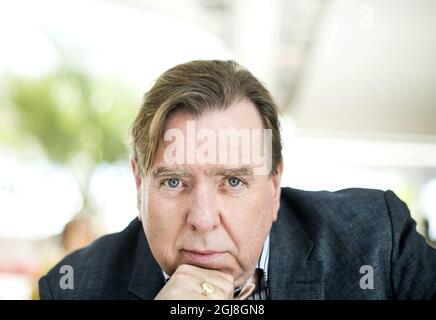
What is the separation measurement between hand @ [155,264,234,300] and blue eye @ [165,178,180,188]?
16 cm

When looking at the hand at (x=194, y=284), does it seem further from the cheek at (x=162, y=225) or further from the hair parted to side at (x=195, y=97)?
the hair parted to side at (x=195, y=97)

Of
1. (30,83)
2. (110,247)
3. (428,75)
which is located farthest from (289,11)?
(30,83)

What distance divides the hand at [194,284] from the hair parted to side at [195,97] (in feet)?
0.78

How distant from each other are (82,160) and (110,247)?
4.38 metres

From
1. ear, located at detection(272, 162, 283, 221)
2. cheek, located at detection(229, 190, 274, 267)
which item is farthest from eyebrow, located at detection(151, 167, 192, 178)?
ear, located at detection(272, 162, 283, 221)

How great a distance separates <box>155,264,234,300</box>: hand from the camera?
2.90 ft

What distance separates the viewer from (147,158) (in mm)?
1013

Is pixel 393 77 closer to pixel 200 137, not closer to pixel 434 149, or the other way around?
pixel 434 149

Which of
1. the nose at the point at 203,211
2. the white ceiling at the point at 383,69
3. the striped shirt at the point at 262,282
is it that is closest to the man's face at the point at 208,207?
the nose at the point at 203,211

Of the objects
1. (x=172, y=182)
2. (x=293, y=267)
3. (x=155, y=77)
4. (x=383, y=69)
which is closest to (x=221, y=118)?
(x=172, y=182)

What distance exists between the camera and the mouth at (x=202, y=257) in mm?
935

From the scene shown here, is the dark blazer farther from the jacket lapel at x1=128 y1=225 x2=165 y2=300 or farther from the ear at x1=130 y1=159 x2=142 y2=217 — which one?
the ear at x1=130 y1=159 x2=142 y2=217

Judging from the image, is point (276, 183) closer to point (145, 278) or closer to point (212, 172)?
point (212, 172)

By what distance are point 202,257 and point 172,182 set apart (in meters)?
0.16
